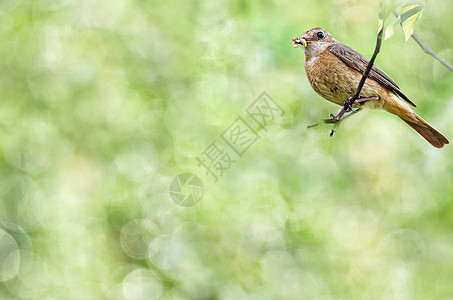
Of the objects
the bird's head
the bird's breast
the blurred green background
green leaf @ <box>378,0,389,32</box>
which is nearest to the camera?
green leaf @ <box>378,0,389,32</box>

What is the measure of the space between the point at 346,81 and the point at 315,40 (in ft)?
0.56

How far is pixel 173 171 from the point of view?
6.33 metres

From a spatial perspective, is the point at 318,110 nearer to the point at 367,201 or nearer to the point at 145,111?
the point at 145,111

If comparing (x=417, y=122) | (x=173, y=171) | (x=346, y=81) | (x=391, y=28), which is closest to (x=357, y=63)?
(x=346, y=81)

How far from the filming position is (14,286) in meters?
7.03

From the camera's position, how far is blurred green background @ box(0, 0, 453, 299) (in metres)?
5.63

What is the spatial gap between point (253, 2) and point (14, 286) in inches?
188

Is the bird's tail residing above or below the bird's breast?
above

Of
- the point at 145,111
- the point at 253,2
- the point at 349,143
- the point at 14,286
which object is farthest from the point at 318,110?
the point at 14,286

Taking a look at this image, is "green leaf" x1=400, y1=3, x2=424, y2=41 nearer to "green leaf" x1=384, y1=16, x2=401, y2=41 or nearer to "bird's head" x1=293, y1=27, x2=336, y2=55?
"green leaf" x1=384, y1=16, x2=401, y2=41

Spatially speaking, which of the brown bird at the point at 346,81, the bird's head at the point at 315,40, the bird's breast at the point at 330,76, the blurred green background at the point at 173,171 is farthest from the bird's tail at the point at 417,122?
the blurred green background at the point at 173,171

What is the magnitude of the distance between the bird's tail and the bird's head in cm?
23

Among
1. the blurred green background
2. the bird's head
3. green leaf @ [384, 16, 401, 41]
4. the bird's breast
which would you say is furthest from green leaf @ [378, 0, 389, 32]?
the blurred green background

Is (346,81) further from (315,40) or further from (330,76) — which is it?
(315,40)
